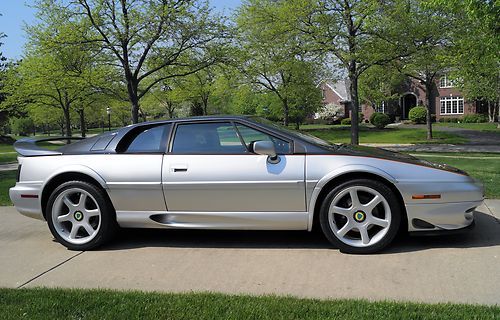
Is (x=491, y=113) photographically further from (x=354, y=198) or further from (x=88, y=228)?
(x=88, y=228)

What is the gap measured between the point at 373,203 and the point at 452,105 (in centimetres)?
5611

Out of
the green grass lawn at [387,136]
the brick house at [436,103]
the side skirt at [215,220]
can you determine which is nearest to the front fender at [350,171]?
the side skirt at [215,220]

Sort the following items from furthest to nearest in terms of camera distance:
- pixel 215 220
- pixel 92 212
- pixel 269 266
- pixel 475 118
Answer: pixel 475 118, pixel 92 212, pixel 215 220, pixel 269 266

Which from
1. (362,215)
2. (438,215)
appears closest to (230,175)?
(362,215)

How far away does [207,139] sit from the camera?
4.93 metres

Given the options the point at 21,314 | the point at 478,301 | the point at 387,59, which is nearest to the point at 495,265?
the point at 478,301

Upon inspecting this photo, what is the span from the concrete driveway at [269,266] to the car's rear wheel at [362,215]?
142mm

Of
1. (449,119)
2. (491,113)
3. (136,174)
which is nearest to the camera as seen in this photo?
(136,174)

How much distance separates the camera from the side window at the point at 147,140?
16.4 ft

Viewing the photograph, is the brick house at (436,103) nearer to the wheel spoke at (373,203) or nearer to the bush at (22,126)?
the wheel spoke at (373,203)

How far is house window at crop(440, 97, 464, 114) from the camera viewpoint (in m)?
54.8

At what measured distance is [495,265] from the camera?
13.2 ft

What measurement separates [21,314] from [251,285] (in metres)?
1.70

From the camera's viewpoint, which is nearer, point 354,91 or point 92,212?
point 92,212
